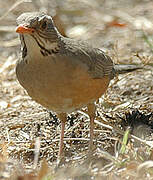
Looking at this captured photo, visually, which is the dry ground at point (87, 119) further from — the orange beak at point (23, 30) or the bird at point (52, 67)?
the orange beak at point (23, 30)

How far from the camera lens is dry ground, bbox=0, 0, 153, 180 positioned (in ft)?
14.4

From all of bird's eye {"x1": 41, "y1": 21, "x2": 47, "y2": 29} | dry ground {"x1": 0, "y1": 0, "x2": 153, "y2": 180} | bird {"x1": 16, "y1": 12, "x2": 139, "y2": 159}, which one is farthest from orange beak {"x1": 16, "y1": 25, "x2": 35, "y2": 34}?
dry ground {"x1": 0, "y1": 0, "x2": 153, "y2": 180}

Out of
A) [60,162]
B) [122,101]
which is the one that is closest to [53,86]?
[60,162]

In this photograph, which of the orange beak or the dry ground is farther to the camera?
the dry ground

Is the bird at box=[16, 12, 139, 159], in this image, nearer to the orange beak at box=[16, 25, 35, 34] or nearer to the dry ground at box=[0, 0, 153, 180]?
the orange beak at box=[16, 25, 35, 34]

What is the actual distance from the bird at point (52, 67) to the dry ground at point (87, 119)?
436mm

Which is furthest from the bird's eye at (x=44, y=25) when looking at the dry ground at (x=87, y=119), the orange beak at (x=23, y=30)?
the dry ground at (x=87, y=119)

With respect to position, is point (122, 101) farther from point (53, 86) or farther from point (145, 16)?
point (145, 16)

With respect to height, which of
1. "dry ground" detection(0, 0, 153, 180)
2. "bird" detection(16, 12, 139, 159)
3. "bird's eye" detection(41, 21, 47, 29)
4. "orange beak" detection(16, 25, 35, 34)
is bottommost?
"dry ground" detection(0, 0, 153, 180)

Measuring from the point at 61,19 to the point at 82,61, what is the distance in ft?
13.4

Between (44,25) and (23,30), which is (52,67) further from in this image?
(23,30)

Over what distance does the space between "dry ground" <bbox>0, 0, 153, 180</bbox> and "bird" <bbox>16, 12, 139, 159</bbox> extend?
44 cm

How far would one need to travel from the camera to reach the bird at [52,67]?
4227 millimetres

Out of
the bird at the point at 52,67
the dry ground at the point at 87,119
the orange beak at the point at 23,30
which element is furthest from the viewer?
the dry ground at the point at 87,119
